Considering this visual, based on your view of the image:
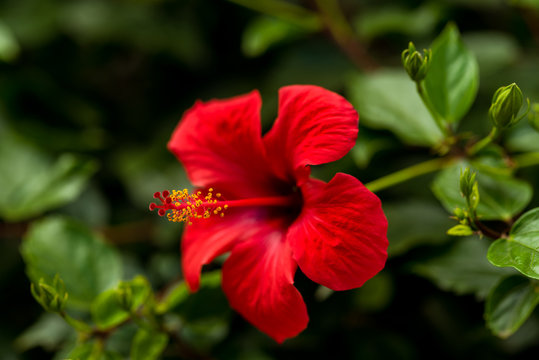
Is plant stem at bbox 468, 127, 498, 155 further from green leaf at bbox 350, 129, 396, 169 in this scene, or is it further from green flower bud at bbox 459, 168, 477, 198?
green leaf at bbox 350, 129, 396, 169

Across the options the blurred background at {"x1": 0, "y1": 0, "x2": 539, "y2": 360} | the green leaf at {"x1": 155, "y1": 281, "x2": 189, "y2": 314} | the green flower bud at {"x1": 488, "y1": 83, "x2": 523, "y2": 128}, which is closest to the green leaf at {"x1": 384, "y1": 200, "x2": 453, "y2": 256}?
the blurred background at {"x1": 0, "y1": 0, "x2": 539, "y2": 360}

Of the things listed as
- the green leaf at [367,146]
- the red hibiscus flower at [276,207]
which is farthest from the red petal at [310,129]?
the green leaf at [367,146]

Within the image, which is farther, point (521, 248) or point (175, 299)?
point (175, 299)

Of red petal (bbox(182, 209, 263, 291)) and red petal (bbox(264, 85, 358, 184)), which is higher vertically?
red petal (bbox(264, 85, 358, 184))

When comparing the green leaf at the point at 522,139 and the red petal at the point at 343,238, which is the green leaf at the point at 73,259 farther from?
the green leaf at the point at 522,139

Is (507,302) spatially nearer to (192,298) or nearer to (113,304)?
(192,298)

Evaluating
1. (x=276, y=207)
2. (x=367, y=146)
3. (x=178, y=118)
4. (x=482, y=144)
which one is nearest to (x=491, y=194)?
(x=482, y=144)
